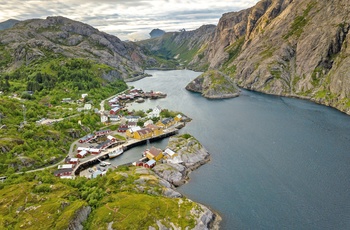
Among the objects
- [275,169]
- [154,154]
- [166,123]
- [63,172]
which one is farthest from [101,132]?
[275,169]

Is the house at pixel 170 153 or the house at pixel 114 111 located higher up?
the house at pixel 170 153

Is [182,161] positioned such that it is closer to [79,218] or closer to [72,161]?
[72,161]

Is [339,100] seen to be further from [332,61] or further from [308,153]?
[308,153]

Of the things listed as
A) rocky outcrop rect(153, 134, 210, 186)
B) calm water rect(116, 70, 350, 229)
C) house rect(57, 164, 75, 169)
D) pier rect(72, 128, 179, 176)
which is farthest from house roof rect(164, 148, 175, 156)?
house rect(57, 164, 75, 169)

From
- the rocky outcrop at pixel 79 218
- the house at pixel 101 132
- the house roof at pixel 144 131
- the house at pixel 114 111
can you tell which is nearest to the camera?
the rocky outcrop at pixel 79 218

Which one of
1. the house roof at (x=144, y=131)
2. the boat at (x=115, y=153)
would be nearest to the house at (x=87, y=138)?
the boat at (x=115, y=153)

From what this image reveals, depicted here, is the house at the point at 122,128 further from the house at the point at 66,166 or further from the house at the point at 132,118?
the house at the point at 66,166
